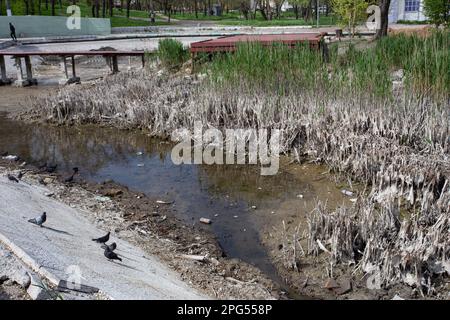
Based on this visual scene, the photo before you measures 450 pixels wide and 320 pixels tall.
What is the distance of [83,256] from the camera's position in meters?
3.58

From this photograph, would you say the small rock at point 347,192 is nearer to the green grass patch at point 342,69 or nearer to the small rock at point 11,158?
the green grass patch at point 342,69

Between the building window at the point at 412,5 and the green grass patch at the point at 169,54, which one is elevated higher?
the building window at the point at 412,5

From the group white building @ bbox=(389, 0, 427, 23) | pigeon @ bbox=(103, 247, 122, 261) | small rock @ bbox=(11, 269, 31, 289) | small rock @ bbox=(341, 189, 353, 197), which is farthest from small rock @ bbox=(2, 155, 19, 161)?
white building @ bbox=(389, 0, 427, 23)

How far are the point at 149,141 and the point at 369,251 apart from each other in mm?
5537

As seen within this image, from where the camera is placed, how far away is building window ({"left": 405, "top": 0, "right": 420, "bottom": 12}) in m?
30.7

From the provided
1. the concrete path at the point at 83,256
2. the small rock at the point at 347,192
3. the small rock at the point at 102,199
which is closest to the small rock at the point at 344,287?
the concrete path at the point at 83,256

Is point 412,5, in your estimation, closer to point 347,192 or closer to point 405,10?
point 405,10

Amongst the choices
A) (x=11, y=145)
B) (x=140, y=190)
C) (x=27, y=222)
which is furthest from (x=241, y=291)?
(x=11, y=145)

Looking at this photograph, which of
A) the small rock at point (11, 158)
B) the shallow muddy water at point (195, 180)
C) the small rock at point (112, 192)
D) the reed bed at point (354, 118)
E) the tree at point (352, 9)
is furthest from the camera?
the tree at point (352, 9)

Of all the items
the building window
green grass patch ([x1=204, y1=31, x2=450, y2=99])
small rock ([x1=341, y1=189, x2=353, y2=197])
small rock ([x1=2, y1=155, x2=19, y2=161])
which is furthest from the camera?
the building window

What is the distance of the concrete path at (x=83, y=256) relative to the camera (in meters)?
3.19

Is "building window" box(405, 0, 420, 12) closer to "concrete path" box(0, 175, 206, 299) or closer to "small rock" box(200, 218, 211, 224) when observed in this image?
"small rock" box(200, 218, 211, 224)

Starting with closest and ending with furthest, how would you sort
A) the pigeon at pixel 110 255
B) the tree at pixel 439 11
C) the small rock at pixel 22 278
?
the small rock at pixel 22 278 → the pigeon at pixel 110 255 → the tree at pixel 439 11
